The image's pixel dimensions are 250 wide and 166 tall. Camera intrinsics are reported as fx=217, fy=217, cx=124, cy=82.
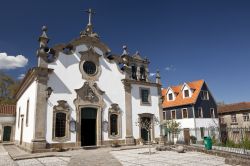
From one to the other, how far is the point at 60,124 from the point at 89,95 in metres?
3.62

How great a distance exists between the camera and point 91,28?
23484 millimetres

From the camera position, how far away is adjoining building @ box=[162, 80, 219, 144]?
98.3 feet

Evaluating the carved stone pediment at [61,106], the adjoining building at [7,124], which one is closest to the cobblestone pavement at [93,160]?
the carved stone pediment at [61,106]

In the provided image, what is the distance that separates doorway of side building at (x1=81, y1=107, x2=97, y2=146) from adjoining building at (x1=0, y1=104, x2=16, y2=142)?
15605mm

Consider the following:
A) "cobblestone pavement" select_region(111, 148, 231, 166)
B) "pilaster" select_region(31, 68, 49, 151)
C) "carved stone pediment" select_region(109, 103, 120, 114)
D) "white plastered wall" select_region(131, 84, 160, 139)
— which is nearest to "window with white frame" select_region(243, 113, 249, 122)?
"white plastered wall" select_region(131, 84, 160, 139)

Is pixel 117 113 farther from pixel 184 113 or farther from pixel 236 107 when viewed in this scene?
pixel 236 107

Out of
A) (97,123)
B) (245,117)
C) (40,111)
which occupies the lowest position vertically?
(97,123)

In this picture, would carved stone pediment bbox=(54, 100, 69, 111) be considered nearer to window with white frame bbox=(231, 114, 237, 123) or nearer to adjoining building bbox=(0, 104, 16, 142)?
adjoining building bbox=(0, 104, 16, 142)

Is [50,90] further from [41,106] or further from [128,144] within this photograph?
[128,144]

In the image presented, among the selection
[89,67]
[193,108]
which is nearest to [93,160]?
[89,67]

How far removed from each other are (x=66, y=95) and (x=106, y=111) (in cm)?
413

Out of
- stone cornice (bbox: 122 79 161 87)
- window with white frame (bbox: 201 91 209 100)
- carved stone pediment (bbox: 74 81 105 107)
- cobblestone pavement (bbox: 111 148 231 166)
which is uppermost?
stone cornice (bbox: 122 79 161 87)

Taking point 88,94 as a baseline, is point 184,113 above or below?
below

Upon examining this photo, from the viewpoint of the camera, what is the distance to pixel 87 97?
65.0 feet
